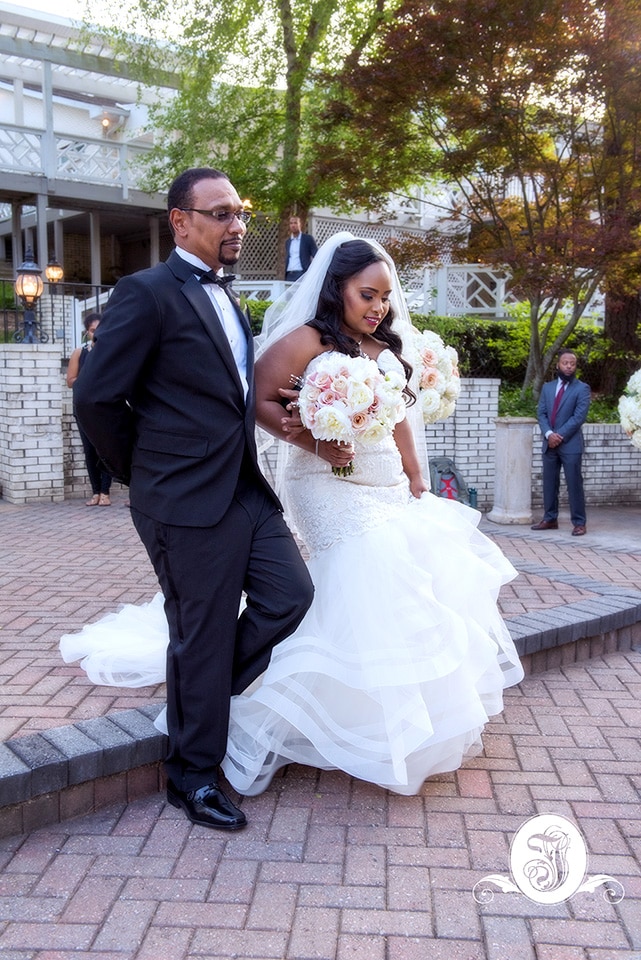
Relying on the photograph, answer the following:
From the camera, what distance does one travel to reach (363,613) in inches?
137

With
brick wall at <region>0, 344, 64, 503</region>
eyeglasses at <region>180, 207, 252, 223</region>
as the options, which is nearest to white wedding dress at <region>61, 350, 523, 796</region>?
eyeglasses at <region>180, 207, 252, 223</region>

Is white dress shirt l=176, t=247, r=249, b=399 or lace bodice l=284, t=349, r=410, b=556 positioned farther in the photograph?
lace bodice l=284, t=349, r=410, b=556

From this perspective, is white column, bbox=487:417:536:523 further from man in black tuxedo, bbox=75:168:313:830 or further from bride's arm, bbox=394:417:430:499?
man in black tuxedo, bbox=75:168:313:830

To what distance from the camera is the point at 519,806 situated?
3.47 metres

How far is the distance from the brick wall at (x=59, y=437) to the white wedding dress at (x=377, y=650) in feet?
20.7

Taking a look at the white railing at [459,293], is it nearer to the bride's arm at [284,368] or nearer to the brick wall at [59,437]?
the brick wall at [59,437]

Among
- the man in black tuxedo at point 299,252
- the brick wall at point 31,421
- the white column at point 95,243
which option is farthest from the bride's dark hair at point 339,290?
the white column at point 95,243

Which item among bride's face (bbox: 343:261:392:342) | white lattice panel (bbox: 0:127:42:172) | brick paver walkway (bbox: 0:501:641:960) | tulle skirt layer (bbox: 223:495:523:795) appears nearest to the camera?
brick paver walkway (bbox: 0:501:641:960)

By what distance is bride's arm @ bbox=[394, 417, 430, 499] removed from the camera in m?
4.37

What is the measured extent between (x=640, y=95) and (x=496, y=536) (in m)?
5.42

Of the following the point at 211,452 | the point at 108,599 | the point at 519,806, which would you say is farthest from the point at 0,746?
the point at 108,599

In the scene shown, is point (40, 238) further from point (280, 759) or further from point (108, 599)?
point (280, 759)

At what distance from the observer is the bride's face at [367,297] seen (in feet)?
12.4

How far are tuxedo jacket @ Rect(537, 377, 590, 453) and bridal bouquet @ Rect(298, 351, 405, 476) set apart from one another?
602cm
